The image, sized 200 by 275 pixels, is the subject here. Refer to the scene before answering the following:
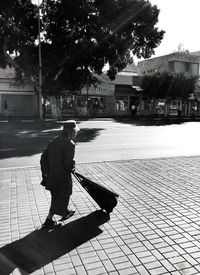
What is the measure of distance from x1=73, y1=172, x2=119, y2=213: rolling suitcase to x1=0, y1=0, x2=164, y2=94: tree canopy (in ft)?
64.1

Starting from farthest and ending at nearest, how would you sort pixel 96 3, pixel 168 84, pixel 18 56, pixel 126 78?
pixel 126 78 < pixel 168 84 < pixel 18 56 < pixel 96 3

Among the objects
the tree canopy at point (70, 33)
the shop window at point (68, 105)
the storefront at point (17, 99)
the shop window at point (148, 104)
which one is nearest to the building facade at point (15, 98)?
the storefront at point (17, 99)

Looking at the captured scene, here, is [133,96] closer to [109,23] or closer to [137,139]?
[109,23]

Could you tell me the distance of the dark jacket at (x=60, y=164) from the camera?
4.64 meters

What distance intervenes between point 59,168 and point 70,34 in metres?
21.2

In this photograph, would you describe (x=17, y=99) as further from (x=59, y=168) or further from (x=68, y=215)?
(x=59, y=168)

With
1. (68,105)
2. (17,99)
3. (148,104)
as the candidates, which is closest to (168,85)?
(148,104)

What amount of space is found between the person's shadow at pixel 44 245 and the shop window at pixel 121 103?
31.9 metres

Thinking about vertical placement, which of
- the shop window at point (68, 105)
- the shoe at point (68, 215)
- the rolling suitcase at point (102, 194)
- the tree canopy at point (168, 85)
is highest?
the tree canopy at point (168, 85)

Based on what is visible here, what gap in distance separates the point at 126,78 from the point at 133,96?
3992 millimetres

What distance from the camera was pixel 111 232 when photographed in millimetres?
4641

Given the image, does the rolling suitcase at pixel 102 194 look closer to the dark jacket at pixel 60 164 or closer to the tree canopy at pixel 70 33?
the dark jacket at pixel 60 164

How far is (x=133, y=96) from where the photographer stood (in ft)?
122

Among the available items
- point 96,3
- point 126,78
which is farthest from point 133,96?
point 96,3
